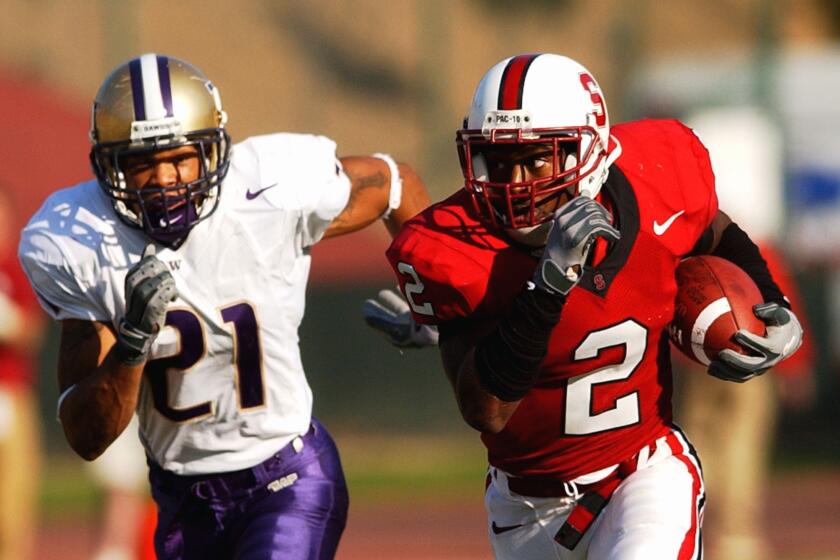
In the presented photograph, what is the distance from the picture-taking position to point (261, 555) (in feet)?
13.1

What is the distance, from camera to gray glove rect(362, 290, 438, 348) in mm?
4539

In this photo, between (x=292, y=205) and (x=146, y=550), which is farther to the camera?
(x=146, y=550)

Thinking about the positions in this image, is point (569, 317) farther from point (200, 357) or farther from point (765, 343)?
point (200, 357)

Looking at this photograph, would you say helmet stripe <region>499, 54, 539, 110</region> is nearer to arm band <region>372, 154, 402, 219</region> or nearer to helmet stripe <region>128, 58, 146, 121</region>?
arm band <region>372, 154, 402, 219</region>

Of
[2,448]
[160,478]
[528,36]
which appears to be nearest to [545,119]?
[160,478]

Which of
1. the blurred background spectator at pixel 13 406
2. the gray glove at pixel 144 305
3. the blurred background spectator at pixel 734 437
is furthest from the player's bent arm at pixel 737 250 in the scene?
the blurred background spectator at pixel 13 406

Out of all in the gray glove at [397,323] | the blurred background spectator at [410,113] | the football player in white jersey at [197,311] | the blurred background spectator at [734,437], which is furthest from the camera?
the blurred background spectator at [410,113]

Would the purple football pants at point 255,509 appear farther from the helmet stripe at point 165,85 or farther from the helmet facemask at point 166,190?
the helmet stripe at point 165,85

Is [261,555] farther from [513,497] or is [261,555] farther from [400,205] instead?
[400,205]

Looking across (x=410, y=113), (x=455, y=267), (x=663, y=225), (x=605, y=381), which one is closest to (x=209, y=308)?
(x=455, y=267)

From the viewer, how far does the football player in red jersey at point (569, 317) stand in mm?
3744

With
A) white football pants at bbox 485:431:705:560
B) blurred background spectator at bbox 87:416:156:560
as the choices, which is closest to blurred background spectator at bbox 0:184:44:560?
blurred background spectator at bbox 87:416:156:560

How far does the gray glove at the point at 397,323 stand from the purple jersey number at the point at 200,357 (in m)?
0.57

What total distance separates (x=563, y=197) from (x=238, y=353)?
3.16 ft
